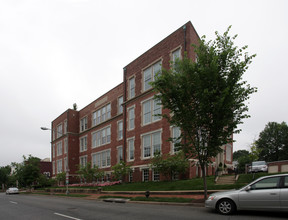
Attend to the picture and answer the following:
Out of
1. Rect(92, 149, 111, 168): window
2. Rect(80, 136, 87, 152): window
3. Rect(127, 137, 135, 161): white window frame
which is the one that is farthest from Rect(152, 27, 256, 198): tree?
Rect(80, 136, 87, 152): window

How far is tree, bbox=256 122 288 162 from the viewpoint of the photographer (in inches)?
2608

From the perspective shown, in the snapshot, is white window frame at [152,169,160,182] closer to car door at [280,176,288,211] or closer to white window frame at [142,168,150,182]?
white window frame at [142,168,150,182]

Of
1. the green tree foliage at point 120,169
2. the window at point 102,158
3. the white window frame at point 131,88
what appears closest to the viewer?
the green tree foliage at point 120,169

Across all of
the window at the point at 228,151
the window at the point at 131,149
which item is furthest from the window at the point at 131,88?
the window at the point at 228,151

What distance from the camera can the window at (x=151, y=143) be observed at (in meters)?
25.5

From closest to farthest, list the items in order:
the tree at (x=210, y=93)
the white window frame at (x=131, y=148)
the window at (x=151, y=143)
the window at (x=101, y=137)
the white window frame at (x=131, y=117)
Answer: the tree at (x=210, y=93), the window at (x=151, y=143), the white window frame at (x=131, y=148), the white window frame at (x=131, y=117), the window at (x=101, y=137)

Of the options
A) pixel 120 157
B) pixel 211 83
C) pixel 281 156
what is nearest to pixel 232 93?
pixel 211 83

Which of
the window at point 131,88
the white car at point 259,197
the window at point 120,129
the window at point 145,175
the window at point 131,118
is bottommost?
the window at point 145,175

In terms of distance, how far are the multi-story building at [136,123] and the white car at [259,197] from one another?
358 inches

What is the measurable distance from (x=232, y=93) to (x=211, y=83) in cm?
118

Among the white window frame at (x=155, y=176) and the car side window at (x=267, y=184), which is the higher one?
the car side window at (x=267, y=184)

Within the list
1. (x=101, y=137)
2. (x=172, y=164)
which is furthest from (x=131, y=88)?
(x=172, y=164)

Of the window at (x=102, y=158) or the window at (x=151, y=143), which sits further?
the window at (x=102, y=158)

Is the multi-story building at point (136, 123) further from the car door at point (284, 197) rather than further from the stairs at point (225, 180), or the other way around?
the car door at point (284, 197)
